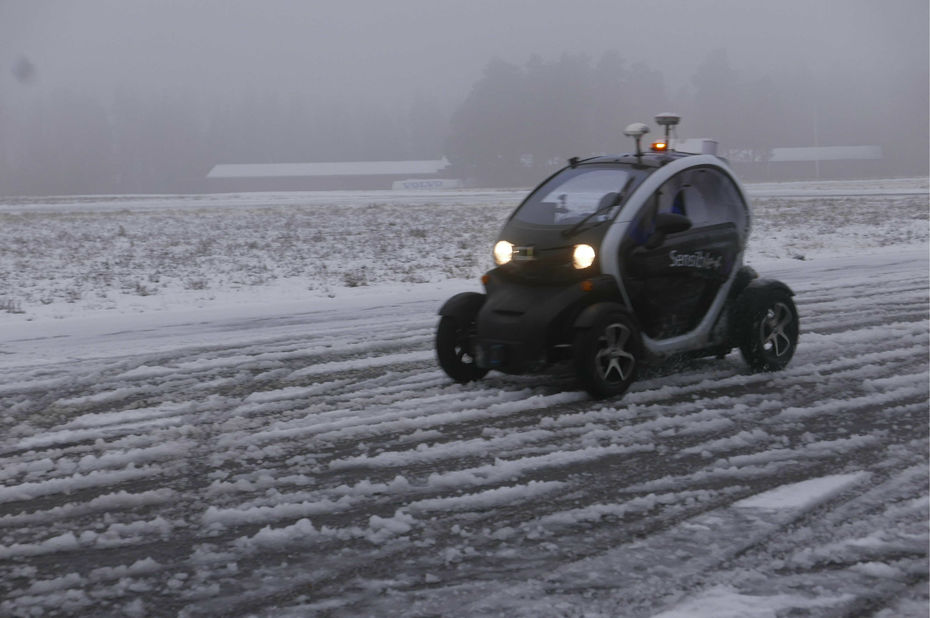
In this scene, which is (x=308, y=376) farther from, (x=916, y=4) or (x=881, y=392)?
(x=916, y=4)

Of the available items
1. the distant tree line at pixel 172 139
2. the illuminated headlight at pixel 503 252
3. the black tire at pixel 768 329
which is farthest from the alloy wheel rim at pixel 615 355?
the distant tree line at pixel 172 139

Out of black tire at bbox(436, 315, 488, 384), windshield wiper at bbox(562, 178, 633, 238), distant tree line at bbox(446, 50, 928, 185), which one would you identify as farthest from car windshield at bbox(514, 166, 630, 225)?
distant tree line at bbox(446, 50, 928, 185)

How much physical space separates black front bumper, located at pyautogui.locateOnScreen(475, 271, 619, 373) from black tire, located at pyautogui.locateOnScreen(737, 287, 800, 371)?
1182mm

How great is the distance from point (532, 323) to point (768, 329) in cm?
197

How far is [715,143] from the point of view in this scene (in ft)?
26.0

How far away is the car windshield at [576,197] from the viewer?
693 cm

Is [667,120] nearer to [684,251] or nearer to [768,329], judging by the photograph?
[684,251]

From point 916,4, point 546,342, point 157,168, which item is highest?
point 916,4

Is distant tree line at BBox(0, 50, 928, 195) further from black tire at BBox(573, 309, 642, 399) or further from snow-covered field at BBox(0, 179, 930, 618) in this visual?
black tire at BBox(573, 309, 642, 399)

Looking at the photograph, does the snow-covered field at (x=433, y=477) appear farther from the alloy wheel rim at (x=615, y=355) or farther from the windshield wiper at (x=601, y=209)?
the windshield wiper at (x=601, y=209)

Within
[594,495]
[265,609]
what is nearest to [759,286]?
[594,495]

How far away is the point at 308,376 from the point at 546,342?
211 centimetres

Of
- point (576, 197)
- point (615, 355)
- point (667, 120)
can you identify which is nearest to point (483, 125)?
point (667, 120)

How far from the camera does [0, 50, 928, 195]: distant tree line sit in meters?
89.5
